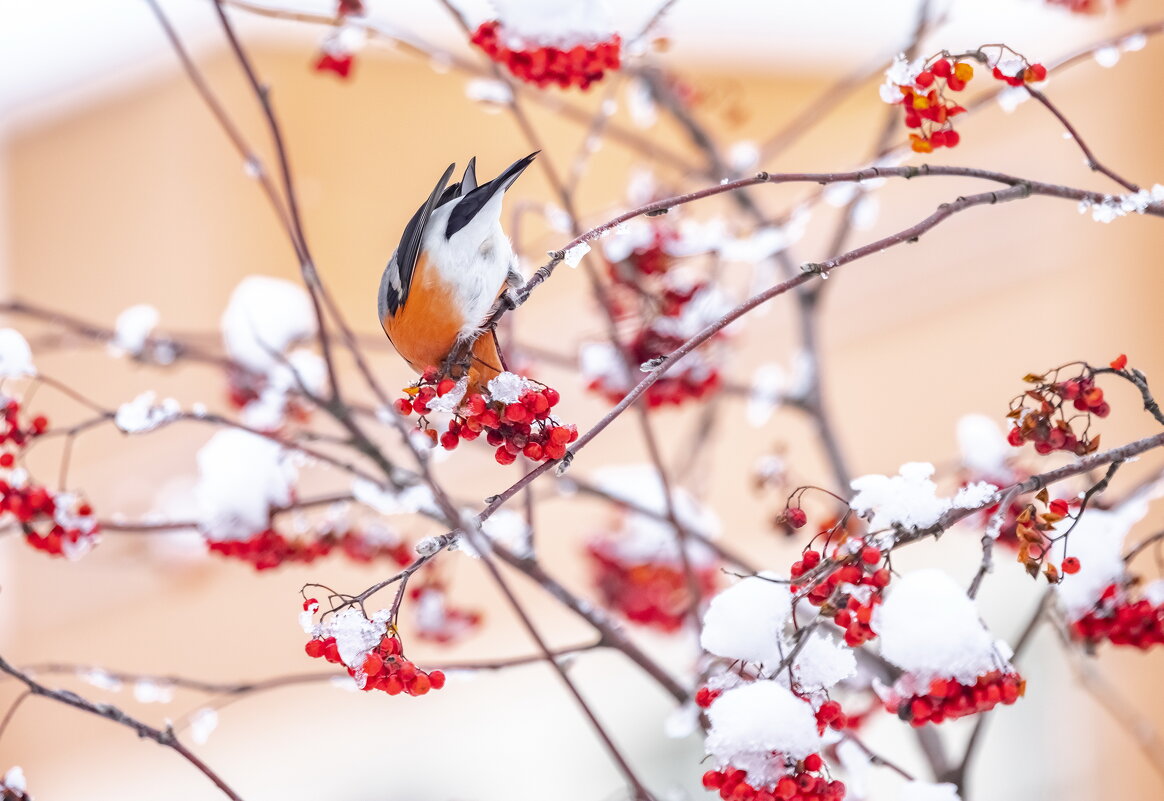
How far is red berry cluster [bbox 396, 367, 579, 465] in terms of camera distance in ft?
2.38

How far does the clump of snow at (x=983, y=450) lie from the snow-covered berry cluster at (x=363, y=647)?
719 mm

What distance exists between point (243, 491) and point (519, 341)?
6.59ft

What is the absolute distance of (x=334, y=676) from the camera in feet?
3.30

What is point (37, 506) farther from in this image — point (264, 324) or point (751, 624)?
point (751, 624)

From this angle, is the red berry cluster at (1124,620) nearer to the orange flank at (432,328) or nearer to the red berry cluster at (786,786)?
the red berry cluster at (786,786)

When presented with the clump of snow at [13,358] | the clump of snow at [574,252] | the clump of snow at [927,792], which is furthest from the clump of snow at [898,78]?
the clump of snow at [13,358]

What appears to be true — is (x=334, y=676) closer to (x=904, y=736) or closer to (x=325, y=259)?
(x=904, y=736)

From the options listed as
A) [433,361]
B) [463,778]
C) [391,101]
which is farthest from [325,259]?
[433,361]

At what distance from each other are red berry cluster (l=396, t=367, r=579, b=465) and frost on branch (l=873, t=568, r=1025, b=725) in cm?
24

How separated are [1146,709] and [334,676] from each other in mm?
2228

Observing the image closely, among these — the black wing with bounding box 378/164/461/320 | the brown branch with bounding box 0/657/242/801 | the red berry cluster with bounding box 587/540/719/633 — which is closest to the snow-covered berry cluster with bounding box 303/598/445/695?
the brown branch with bounding box 0/657/242/801

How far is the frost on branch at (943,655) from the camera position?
2.24ft

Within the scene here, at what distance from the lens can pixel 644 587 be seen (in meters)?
1.61

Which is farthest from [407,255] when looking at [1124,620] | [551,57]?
[1124,620]
